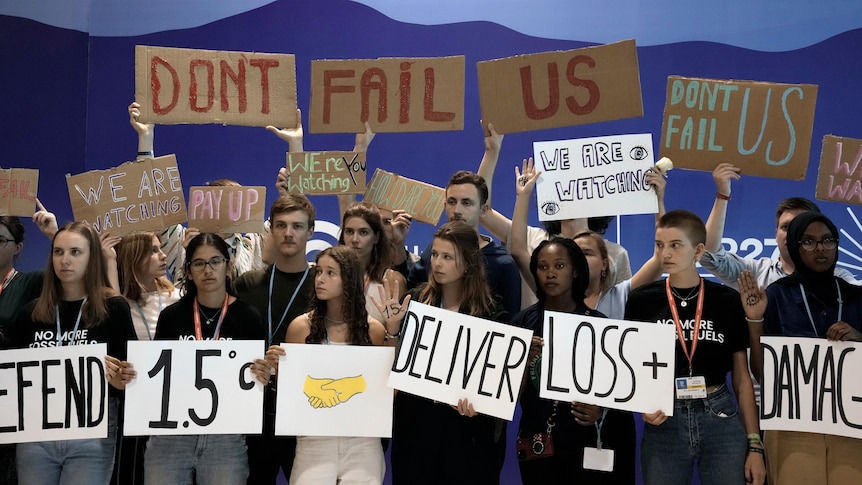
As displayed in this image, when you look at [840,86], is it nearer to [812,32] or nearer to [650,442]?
[812,32]

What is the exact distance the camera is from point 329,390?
3.65 m

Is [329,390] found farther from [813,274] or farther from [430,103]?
[813,274]

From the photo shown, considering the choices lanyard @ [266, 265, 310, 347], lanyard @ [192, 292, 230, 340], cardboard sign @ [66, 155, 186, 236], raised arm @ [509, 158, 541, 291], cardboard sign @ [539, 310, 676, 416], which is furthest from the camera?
cardboard sign @ [66, 155, 186, 236]

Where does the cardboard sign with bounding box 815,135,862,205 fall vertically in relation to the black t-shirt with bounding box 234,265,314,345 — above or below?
above

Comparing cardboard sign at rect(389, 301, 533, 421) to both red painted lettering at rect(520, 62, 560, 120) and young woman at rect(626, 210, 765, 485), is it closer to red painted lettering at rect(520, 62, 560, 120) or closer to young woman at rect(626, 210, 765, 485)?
young woman at rect(626, 210, 765, 485)

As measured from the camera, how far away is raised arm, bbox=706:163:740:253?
4.28 metres

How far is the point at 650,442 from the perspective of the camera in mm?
3658

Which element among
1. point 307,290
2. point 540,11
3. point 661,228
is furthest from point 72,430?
point 540,11

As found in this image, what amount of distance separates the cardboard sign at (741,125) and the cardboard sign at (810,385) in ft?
3.35

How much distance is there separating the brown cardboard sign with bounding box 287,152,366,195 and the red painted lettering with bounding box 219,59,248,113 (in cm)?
37

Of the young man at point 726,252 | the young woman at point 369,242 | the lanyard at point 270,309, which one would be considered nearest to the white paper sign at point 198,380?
the lanyard at point 270,309

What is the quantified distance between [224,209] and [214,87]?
2.08 feet

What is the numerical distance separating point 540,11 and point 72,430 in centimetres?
392

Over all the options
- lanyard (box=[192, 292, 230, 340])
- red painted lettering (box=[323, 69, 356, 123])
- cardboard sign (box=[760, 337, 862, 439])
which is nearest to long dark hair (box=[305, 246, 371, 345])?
lanyard (box=[192, 292, 230, 340])
